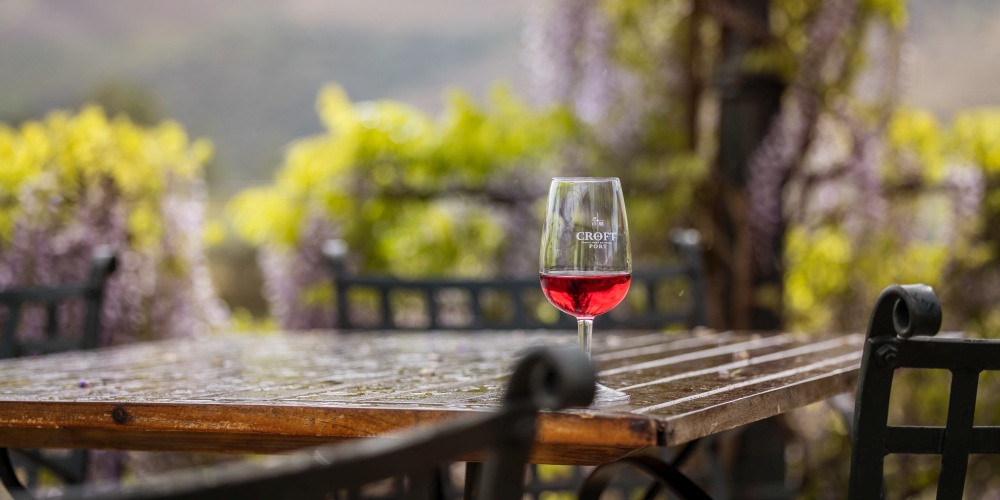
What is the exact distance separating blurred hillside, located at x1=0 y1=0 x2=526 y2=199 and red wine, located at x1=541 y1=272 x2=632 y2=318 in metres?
3.59

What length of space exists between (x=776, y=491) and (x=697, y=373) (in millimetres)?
2172

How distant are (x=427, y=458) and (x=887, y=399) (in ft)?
2.19

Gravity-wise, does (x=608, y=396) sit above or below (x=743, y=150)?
below

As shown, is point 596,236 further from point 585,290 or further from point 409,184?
point 409,184

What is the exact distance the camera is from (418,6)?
16.4 feet

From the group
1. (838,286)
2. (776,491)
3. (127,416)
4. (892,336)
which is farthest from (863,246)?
(127,416)

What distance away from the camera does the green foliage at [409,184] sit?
13.4ft

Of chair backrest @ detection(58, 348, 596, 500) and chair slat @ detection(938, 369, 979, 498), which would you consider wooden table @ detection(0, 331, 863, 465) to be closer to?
chair slat @ detection(938, 369, 979, 498)

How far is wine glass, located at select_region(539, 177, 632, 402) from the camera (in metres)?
1.34

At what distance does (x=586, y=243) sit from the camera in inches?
A: 52.5

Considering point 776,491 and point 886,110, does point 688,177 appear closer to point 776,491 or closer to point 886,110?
point 886,110

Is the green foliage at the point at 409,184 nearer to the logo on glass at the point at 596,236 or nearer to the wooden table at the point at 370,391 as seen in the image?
the wooden table at the point at 370,391

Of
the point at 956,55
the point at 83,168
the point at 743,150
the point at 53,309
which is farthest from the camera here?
the point at 956,55

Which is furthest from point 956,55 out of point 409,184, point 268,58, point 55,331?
point 55,331
